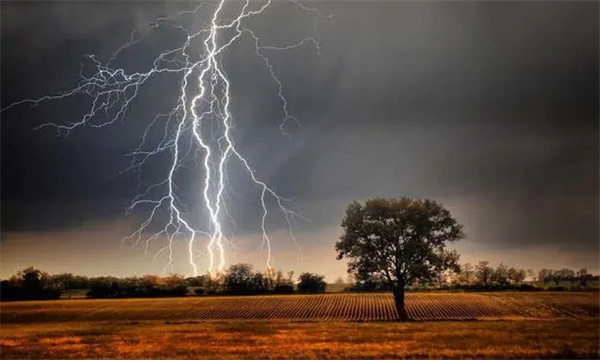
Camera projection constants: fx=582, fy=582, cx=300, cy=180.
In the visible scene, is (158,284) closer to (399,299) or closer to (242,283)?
(242,283)

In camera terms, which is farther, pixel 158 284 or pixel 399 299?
pixel 158 284

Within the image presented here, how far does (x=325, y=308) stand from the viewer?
3722 centimetres

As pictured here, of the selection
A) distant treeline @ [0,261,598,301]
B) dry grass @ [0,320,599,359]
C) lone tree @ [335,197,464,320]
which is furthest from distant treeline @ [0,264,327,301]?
dry grass @ [0,320,599,359]

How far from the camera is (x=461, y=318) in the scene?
31672 millimetres

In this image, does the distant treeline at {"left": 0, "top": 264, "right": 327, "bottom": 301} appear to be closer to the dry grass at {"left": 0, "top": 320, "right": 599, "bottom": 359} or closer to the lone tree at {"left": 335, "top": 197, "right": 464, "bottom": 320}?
the lone tree at {"left": 335, "top": 197, "right": 464, "bottom": 320}

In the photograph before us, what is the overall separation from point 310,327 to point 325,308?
9.93m

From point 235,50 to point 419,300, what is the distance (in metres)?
19.5

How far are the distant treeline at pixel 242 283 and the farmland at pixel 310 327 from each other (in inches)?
46.3

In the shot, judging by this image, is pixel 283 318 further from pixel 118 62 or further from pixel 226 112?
pixel 118 62

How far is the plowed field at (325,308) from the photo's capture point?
3272 centimetres

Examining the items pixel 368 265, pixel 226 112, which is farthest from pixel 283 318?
pixel 226 112

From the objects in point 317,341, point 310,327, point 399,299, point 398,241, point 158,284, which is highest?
point 398,241

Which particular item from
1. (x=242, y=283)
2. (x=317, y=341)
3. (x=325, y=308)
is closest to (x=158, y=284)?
(x=242, y=283)

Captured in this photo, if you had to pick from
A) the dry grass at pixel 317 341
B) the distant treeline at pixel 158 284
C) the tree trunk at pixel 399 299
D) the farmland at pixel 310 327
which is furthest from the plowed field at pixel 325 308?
the dry grass at pixel 317 341
